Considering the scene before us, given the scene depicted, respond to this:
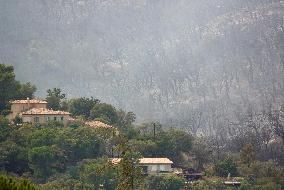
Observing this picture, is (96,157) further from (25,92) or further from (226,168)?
(25,92)

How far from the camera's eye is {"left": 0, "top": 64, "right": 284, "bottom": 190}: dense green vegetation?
3504 inches

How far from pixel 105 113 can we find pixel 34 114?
14.5 metres

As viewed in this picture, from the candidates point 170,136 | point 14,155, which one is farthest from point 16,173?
point 170,136

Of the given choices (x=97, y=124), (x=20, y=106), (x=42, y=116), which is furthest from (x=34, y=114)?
(x=97, y=124)

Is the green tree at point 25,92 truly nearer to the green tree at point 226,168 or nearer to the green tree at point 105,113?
the green tree at point 105,113

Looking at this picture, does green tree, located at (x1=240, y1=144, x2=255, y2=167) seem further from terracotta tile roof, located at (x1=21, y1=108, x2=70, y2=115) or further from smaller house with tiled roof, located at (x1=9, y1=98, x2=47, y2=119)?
smaller house with tiled roof, located at (x1=9, y1=98, x2=47, y2=119)

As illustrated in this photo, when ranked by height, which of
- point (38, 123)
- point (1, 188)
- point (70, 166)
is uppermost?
point (38, 123)

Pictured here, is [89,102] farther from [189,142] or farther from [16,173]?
[16,173]

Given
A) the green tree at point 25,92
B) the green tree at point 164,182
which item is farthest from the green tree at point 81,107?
the green tree at point 164,182

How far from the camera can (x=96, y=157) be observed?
327 ft

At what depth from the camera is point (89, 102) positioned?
12088cm

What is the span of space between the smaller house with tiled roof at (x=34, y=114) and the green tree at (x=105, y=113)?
7.42m

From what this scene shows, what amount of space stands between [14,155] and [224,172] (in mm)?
27313

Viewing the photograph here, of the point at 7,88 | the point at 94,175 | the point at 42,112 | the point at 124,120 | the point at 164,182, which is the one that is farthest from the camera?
the point at 124,120
